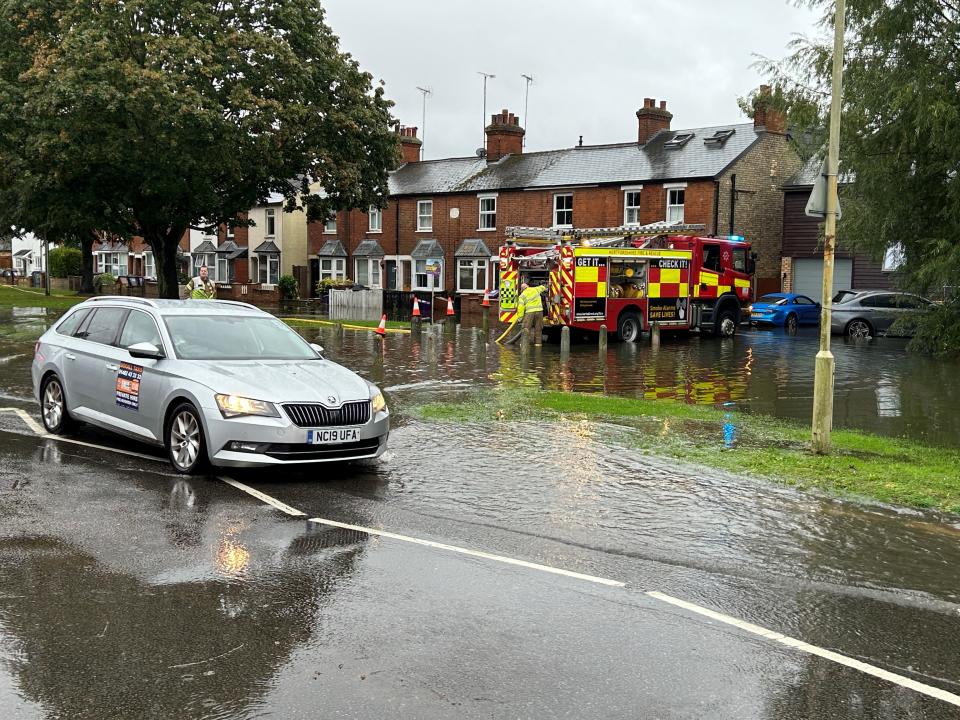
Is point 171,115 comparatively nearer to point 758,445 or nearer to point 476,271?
point 476,271

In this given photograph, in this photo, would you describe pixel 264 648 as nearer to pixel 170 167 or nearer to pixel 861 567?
pixel 861 567

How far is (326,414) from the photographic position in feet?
28.1

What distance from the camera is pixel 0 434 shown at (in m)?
10.8

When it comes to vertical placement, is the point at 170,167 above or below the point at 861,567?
above

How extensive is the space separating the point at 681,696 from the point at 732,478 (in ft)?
16.7

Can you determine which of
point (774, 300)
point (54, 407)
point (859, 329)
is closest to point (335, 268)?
point (774, 300)

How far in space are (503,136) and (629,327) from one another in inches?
861

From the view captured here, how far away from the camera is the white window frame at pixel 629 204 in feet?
130

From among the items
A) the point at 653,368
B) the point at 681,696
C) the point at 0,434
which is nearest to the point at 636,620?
the point at 681,696

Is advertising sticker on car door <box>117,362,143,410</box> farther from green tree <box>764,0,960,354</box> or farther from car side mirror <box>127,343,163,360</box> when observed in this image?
green tree <box>764,0,960,354</box>

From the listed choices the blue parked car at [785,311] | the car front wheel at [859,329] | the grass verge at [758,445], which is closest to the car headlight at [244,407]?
the grass verge at [758,445]

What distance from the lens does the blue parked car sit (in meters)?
34.7

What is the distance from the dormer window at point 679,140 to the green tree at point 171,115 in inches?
519

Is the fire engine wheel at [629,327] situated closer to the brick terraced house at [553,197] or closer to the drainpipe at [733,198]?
the brick terraced house at [553,197]
